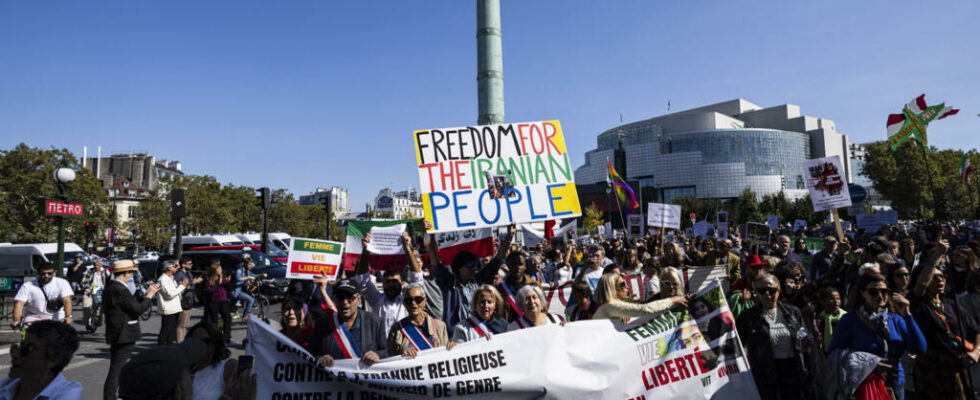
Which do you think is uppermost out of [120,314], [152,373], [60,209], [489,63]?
[489,63]

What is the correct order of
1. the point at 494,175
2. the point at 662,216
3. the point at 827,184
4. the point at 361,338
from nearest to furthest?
the point at 361,338 → the point at 494,175 → the point at 827,184 → the point at 662,216

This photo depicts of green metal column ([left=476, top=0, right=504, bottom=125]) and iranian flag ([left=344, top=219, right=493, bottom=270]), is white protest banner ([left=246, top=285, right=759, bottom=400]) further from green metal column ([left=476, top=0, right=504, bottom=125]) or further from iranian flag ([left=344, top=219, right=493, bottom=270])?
green metal column ([left=476, top=0, right=504, bottom=125])

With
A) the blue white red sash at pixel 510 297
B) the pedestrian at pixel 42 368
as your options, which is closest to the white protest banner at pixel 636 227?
the blue white red sash at pixel 510 297

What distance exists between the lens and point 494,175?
280 inches

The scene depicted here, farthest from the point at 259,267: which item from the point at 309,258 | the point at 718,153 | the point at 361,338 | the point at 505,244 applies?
the point at 718,153

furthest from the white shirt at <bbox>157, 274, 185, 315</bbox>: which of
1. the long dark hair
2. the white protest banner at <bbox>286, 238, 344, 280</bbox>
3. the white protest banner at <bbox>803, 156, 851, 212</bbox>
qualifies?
the white protest banner at <bbox>803, 156, 851, 212</bbox>

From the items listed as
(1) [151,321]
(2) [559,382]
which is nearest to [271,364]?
(2) [559,382]

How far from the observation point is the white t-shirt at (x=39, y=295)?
6.63m

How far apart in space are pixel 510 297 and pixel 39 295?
5753mm

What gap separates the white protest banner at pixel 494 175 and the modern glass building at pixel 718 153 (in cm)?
9887

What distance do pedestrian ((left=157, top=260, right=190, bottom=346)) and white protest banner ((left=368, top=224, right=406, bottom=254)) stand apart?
289cm

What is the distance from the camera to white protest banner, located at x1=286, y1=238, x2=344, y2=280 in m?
6.48

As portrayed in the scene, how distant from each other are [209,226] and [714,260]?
59003mm

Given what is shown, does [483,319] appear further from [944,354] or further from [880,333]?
[944,354]
